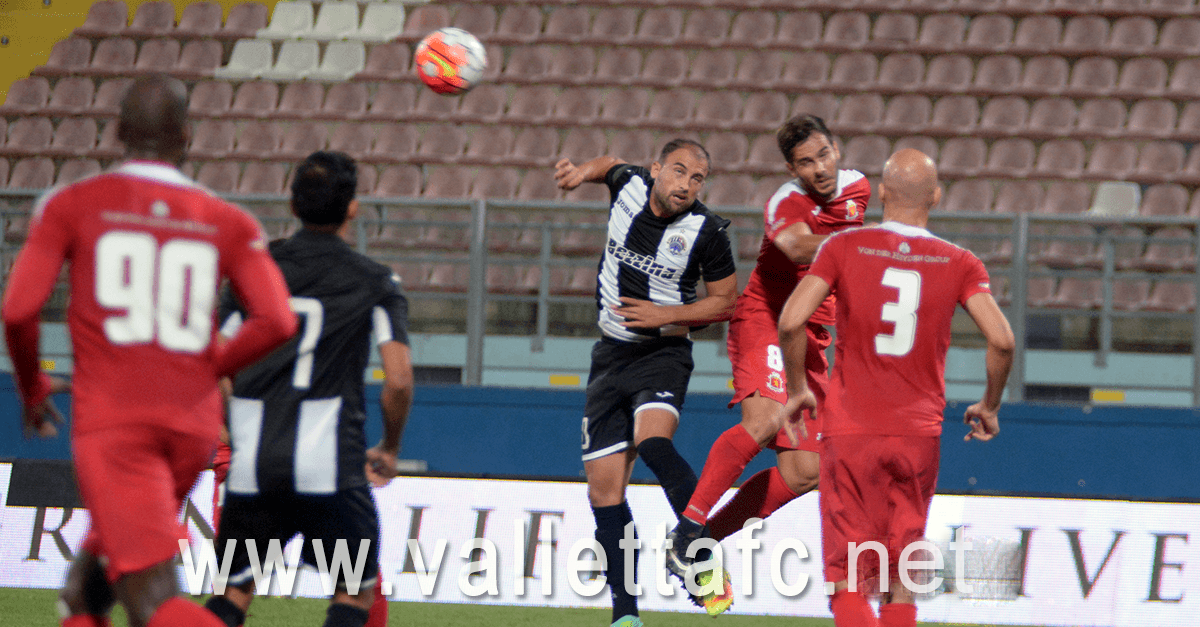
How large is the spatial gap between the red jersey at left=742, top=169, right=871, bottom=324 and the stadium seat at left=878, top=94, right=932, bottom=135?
6.10 m

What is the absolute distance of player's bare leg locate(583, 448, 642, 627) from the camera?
4.50 meters

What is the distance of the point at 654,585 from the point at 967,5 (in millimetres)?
8227

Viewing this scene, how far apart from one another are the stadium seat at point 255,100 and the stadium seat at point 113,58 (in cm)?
123

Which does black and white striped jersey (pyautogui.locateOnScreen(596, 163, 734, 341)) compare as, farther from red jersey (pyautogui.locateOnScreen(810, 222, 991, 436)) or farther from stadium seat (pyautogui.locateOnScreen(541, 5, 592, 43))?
stadium seat (pyautogui.locateOnScreen(541, 5, 592, 43))

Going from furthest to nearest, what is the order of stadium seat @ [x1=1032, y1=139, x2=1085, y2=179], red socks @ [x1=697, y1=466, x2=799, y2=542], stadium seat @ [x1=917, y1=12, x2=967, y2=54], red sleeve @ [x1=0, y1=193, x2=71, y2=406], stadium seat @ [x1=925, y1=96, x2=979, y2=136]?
stadium seat @ [x1=917, y1=12, x2=967, y2=54] → stadium seat @ [x1=925, y1=96, x2=979, y2=136] → stadium seat @ [x1=1032, y1=139, x2=1085, y2=179] → red socks @ [x1=697, y1=466, x2=799, y2=542] → red sleeve @ [x1=0, y1=193, x2=71, y2=406]

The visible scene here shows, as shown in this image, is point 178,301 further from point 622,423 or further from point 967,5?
point 967,5

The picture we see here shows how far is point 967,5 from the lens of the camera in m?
11.5

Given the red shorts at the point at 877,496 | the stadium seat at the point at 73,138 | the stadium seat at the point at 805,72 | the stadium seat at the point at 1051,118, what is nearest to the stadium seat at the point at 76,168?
the stadium seat at the point at 73,138

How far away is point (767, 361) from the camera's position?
4.75 m

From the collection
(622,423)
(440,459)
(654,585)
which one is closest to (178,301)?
(622,423)

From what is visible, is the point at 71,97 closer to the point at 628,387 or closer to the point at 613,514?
the point at 628,387

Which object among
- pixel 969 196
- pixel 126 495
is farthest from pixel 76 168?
pixel 126 495

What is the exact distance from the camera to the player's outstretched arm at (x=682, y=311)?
4629 millimetres

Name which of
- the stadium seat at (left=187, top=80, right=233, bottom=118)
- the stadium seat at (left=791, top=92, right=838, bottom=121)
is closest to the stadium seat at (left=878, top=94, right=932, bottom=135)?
the stadium seat at (left=791, top=92, right=838, bottom=121)
